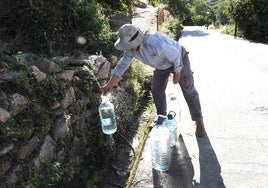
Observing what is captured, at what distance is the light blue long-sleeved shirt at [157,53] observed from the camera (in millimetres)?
4453

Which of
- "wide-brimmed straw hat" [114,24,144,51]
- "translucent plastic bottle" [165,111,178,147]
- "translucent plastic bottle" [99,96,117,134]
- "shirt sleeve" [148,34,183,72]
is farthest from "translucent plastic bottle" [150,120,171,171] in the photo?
"wide-brimmed straw hat" [114,24,144,51]

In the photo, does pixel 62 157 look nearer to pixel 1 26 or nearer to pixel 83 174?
pixel 83 174

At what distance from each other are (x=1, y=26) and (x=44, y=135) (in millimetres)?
2738

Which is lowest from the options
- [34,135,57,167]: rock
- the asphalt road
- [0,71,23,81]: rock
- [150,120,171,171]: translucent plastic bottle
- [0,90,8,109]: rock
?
the asphalt road

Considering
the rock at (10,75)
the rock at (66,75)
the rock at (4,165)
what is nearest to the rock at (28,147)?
the rock at (4,165)

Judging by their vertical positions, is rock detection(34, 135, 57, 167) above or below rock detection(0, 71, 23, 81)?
below

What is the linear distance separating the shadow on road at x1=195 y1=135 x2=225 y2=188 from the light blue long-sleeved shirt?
1.19 meters

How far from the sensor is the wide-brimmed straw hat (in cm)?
430

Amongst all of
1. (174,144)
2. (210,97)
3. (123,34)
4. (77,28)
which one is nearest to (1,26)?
(77,28)

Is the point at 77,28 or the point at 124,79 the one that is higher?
the point at 77,28

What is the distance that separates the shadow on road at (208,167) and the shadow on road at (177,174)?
14 cm

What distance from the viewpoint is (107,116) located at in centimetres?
486

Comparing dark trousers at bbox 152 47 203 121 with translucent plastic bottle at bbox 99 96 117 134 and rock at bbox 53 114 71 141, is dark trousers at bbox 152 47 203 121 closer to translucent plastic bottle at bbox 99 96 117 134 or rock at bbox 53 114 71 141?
translucent plastic bottle at bbox 99 96 117 134

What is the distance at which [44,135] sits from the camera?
3.91m
